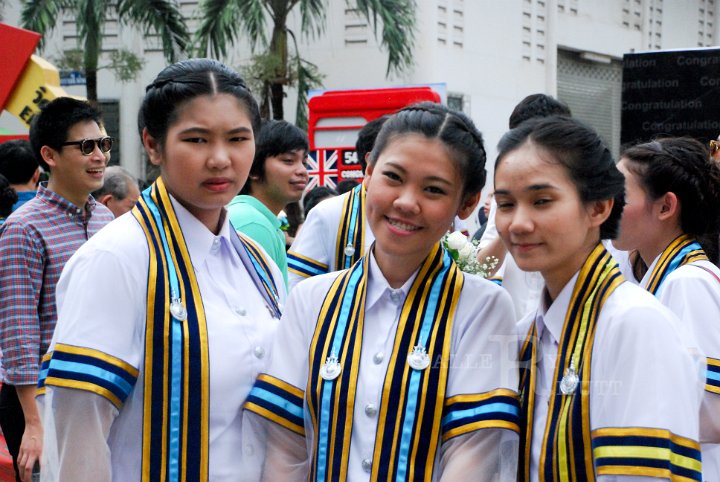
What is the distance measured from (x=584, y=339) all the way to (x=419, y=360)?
1.23ft

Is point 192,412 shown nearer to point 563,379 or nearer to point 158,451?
point 158,451

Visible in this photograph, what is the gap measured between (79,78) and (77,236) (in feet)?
45.2

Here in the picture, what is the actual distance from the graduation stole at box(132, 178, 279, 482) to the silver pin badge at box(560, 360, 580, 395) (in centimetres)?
81

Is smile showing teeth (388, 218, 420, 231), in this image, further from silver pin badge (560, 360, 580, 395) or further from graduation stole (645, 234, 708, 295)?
graduation stole (645, 234, 708, 295)

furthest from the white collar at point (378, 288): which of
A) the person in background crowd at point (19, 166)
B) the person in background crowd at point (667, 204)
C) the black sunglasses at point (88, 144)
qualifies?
the person in background crowd at point (19, 166)

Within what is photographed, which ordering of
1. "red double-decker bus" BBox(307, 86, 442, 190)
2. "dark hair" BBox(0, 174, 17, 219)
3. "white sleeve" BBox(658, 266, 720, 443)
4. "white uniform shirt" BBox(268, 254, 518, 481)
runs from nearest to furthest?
"white uniform shirt" BBox(268, 254, 518, 481) → "white sleeve" BBox(658, 266, 720, 443) → "dark hair" BBox(0, 174, 17, 219) → "red double-decker bus" BBox(307, 86, 442, 190)

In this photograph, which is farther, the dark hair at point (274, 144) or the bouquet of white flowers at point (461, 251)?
the dark hair at point (274, 144)

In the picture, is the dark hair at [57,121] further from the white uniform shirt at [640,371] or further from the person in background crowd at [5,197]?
the white uniform shirt at [640,371]

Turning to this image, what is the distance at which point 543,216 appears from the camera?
7.07 ft

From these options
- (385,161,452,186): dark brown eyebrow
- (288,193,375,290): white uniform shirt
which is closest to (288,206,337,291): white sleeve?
(288,193,375,290): white uniform shirt

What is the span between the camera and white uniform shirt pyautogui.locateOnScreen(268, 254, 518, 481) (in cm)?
218

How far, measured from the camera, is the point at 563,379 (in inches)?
82.7

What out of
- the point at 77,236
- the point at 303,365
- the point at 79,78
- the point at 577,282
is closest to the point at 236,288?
the point at 303,365

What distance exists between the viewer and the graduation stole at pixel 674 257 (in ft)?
9.74
